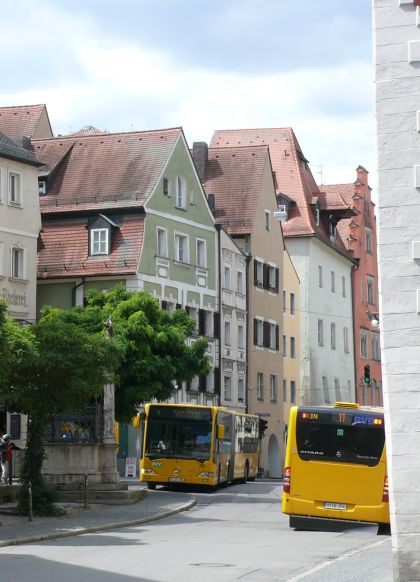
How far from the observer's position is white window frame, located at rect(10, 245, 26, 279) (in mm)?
57625

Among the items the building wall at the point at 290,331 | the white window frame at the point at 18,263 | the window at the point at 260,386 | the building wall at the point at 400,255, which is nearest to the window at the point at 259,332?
the window at the point at 260,386

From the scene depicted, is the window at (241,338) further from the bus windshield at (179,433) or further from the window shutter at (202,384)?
the bus windshield at (179,433)

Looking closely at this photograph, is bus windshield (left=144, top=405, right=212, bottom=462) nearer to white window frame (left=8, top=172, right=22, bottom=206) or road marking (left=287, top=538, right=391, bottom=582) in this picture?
white window frame (left=8, top=172, right=22, bottom=206)

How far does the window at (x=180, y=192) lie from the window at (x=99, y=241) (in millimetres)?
4893

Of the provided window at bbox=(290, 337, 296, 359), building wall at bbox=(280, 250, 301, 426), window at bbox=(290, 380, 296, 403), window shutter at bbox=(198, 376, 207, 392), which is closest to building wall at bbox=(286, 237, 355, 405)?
building wall at bbox=(280, 250, 301, 426)

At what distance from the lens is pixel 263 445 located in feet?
252

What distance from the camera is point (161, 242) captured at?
65.3 meters

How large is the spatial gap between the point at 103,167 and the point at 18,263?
10.1m

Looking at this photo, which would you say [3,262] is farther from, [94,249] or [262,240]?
[262,240]

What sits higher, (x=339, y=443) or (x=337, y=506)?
(x=339, y=443)

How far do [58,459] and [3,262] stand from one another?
1869 centimetres

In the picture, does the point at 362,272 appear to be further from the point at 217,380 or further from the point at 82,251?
the point at 82,251

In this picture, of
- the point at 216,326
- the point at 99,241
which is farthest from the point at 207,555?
the point at 216,326

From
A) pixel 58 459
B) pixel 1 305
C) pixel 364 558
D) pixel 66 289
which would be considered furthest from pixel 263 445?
pixel 364 558
